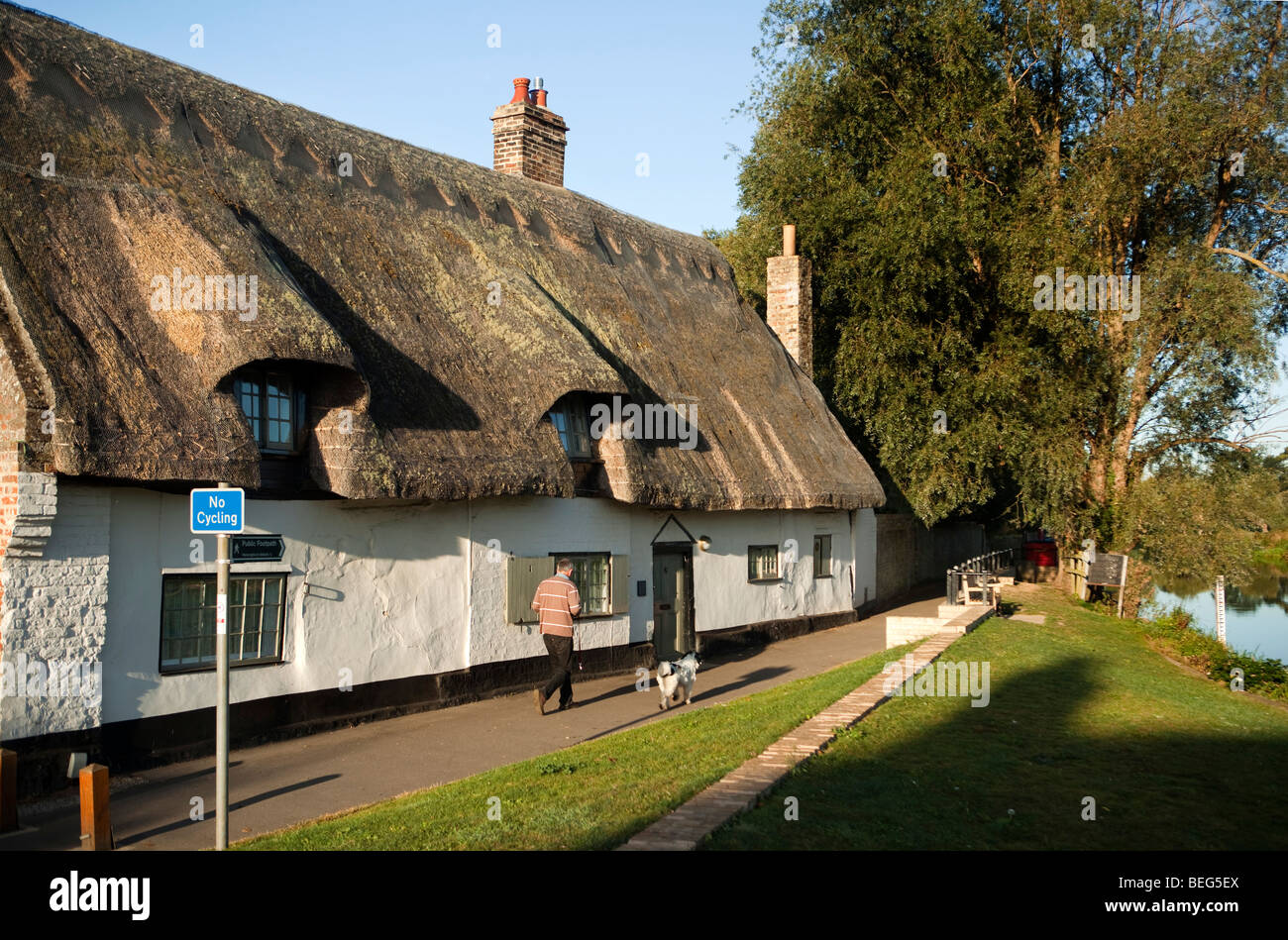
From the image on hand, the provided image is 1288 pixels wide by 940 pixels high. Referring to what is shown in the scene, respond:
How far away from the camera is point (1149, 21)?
2570 centimetres

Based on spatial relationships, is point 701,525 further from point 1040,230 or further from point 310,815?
point 1040,230

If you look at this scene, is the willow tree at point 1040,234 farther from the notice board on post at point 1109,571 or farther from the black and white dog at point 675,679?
the black and white dog at point 675,679

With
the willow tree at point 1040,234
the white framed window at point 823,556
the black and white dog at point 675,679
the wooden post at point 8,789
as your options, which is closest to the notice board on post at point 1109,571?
the willow tree at point 1040,234

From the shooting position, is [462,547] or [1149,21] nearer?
[462,547]

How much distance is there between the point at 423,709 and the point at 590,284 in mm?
8585

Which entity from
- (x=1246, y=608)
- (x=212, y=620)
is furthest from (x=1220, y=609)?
(x=1246, y=608)

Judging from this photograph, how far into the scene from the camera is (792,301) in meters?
25.5

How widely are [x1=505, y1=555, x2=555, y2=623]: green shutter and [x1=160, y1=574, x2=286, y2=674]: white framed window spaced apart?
3.36 meters

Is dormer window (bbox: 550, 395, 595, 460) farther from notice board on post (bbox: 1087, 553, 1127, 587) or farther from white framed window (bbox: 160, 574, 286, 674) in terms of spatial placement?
notice board on post (bbox: 1087, 553, 1127, 587)

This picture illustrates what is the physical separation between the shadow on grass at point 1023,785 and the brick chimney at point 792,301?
575 inches

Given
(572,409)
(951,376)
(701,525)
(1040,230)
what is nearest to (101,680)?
(572,409)

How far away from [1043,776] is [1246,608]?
124ft

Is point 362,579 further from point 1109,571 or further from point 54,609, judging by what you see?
point 1109,571

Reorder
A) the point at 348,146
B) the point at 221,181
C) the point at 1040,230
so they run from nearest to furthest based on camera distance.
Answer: the point at 221,181, the point at 348,146, the point at 1040,230
